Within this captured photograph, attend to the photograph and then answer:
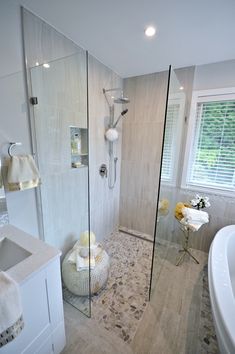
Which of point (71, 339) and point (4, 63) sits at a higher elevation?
point (4, 63)

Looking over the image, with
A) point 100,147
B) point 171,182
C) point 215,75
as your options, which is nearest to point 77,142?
point 100,147

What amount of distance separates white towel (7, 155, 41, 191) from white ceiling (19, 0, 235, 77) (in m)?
1.13

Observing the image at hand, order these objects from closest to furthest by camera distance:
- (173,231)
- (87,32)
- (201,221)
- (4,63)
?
(4,63) → (87,32) → (201,221) → (173,231)

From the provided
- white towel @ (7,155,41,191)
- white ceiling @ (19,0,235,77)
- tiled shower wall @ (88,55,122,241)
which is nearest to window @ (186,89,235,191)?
white ceiling @ (19,0,235,77)

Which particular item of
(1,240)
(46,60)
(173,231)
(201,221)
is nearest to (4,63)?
(46,60)

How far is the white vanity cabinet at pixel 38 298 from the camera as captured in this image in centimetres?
92

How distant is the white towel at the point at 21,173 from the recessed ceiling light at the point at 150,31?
4.85ft

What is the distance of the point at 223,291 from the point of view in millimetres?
1171

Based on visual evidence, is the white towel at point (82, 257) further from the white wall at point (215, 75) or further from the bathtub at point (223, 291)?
the white wall at point (215, 75)

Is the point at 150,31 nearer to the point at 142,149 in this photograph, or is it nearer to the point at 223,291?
the point at 142,149

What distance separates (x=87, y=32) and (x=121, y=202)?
2.35m

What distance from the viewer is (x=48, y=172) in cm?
158

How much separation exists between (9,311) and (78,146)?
1512 millimetres

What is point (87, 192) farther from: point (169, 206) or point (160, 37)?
point (160, 37)
